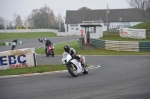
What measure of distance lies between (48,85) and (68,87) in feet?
3.09

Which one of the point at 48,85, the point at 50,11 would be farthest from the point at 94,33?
the point at 50,11

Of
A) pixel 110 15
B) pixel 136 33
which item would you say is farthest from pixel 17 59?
pixel 110 15

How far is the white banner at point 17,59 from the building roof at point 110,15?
243 ft

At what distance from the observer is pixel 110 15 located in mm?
89438

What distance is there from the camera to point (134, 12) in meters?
87.9

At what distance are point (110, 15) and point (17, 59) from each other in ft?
252

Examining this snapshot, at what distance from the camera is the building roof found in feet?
286

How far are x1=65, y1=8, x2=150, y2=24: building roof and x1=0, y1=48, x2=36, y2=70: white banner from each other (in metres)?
74.2

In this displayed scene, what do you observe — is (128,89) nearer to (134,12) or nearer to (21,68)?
(21,68)

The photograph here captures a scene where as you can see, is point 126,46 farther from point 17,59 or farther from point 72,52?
point 72,52

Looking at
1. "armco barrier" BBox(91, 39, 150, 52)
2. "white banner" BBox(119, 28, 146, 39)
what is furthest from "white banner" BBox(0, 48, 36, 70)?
"white banner" BBox(119, 28, 146, 39)

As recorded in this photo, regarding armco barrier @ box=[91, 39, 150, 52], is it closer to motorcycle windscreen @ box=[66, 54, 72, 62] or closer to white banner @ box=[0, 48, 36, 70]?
white banner @ box=[0, 48, 36, 70]

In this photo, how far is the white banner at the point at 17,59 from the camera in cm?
1452

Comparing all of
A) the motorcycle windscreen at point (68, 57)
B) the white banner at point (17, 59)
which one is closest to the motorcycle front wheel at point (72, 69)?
the motorcycle windscreen at point (68, 57)
